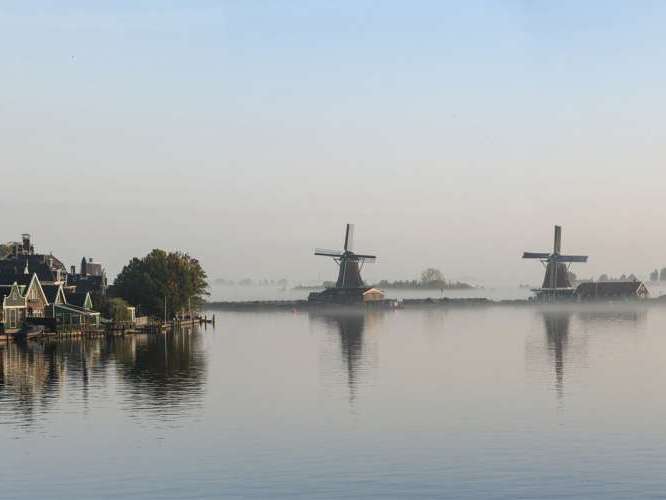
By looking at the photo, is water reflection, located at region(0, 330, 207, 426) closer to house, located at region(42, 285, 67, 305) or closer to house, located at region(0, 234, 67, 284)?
house, located at region(42, 285, 67, 305)

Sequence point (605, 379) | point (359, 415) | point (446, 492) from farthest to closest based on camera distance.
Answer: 1. point (605, 379)
2. point (359, 415)
3. point (446, 492)

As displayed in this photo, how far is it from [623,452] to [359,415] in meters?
15.8

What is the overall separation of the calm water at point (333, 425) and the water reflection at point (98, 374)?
0.72 feet

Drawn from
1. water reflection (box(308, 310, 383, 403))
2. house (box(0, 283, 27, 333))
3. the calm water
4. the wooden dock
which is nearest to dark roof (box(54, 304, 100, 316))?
the wooden dock

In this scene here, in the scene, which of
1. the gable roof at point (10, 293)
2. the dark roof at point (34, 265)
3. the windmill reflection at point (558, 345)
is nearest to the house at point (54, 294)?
the dark roof at point (34, 265)

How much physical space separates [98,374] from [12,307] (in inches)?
1919

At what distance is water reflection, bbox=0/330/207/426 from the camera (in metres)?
61.4

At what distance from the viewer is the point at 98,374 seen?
79062 mm

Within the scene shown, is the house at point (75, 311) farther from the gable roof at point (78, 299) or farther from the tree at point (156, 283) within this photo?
the tree at point (156, 283)

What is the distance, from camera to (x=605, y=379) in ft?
248

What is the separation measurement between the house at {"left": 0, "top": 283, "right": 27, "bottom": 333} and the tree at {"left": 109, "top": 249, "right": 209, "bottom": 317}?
30.6m

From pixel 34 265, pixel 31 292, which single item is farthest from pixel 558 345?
pixel 34 265

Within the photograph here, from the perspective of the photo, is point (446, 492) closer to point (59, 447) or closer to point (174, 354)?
point (59, 447)

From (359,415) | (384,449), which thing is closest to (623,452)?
(384,449)
